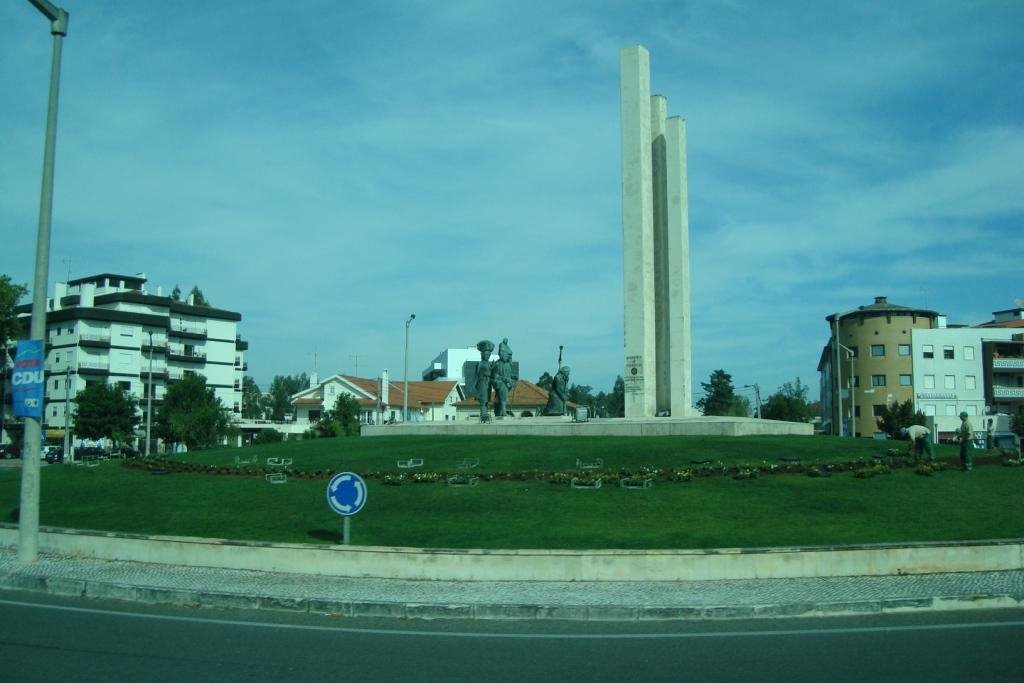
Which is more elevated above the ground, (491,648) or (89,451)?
(89,451)

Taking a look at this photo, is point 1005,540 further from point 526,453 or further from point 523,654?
point 526,453

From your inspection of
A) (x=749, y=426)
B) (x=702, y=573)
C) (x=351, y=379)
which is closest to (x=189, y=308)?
→ (x=351, y=379)

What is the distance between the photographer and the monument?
35469 mm

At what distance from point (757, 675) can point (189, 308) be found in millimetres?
89351

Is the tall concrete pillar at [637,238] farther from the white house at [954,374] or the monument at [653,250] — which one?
the white house at [954,374]

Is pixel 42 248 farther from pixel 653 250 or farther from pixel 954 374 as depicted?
pixel 954 374

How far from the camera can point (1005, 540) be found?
14.5 m

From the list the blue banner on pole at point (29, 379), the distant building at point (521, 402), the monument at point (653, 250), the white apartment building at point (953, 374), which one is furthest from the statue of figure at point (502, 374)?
the white apartment building at point (953, 374)

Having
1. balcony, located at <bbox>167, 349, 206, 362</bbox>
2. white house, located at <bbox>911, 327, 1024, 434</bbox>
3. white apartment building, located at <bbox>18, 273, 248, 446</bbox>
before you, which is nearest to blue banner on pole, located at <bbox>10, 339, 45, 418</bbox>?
white apartment building, located at <bbox>18, 273, 248, 446</bbox>

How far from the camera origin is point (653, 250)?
1471 inches

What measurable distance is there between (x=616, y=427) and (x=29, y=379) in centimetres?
1928

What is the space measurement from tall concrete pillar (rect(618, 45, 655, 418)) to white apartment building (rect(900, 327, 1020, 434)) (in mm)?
51099

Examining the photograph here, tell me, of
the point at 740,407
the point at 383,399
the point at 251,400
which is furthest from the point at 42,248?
the point at 251,400

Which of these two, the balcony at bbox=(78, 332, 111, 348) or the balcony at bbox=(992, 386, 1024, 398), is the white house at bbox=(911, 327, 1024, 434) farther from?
the balcony at bbox=(78, 332, 111, 348)
